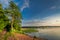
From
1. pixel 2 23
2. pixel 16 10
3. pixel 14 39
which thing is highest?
pixel 16 10

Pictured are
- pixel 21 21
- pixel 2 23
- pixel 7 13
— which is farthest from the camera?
pixel 21 21

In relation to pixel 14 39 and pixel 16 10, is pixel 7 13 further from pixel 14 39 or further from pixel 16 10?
pixel 16 10

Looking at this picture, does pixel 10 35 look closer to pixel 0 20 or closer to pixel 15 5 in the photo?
pixel 0 20

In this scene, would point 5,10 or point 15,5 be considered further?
point 15,5

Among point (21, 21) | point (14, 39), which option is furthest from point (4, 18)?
point (21, 21)

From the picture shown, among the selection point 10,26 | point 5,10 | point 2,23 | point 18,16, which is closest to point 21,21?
point 18,16

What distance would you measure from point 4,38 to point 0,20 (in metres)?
5.25

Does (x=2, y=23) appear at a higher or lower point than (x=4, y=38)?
higher

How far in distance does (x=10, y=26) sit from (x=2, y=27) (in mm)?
1669

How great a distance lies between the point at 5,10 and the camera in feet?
102

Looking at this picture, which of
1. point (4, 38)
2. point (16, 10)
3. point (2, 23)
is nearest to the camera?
point (4, 38)

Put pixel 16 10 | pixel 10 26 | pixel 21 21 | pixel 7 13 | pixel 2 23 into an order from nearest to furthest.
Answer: pixel 7 13 < pixel 2 23 < pixel 10 26 < pixel 16 10 < pixel 21 21

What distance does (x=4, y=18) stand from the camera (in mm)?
34906

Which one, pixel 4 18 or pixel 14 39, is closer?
pixel 14 39
